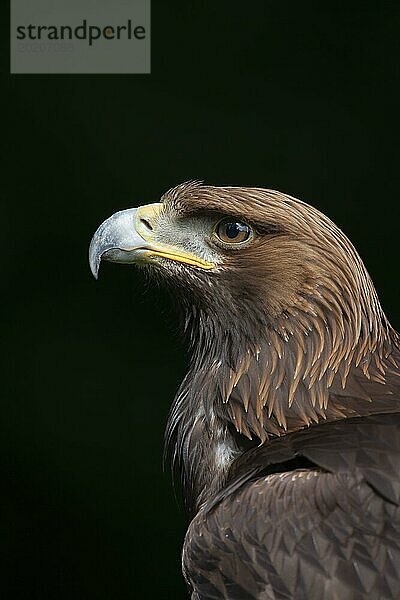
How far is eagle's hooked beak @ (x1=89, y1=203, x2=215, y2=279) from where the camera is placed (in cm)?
284

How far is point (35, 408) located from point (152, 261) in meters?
2.59

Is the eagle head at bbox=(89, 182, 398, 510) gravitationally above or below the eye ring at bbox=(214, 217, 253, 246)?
below

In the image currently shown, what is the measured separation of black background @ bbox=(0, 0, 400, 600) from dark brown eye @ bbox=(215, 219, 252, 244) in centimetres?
222

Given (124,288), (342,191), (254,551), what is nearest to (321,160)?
(342,191)

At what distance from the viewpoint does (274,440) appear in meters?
2.79

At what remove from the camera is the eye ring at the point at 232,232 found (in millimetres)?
2869

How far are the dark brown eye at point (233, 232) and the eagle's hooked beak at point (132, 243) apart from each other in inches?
3.1

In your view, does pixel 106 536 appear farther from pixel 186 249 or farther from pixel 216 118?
pixel 186 249

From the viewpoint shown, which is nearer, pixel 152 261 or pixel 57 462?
pixel 152 261
